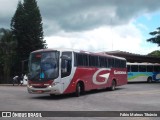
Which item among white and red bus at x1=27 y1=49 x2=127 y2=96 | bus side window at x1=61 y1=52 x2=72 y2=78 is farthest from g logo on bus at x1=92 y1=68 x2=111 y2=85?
bus side window at x1=61 y1=52 x2=72 y2=78

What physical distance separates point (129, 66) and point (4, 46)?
2767 centimetres

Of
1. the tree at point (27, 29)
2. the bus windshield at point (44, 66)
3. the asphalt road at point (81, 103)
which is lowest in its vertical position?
the asphalt road at point (81, 103)

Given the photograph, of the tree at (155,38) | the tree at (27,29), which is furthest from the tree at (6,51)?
the tree at (155,38)

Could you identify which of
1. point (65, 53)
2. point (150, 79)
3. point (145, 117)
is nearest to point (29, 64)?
point (65, 53)

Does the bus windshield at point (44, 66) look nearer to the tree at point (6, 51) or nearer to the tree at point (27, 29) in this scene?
the tree at point (6, 51)

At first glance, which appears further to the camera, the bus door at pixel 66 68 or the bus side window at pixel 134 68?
the bus side window at pixel 134 68

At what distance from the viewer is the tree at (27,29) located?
66.8 meters

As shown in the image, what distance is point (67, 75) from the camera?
2125cm

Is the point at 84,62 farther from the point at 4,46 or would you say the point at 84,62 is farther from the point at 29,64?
the point at 4,46

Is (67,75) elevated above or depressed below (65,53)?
below

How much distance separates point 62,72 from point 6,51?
46212 millimetres

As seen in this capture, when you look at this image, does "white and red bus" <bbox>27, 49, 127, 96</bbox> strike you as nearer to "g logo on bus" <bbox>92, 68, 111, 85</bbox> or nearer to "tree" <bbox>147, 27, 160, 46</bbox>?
"g logo on bus" <bbox>92, 68, 111, 85</bbox>

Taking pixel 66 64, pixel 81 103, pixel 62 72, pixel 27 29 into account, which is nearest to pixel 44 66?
pixel 62 72

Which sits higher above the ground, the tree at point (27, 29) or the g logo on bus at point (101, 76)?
the tree at point (27, 29)
